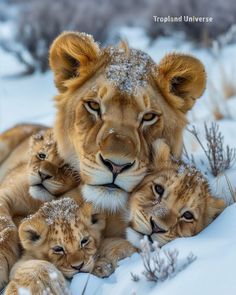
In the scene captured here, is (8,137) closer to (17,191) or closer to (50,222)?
(17,191)

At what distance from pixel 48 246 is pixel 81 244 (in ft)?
0.58

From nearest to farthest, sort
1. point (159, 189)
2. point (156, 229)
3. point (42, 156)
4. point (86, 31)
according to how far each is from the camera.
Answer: point (156, 229) < point (159, 189) < point (42, 156) < point (86, 31)

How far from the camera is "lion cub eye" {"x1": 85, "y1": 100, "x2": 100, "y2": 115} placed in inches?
135

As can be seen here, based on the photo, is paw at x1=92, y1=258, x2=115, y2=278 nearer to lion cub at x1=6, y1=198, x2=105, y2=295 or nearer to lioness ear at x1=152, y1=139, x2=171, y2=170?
lion cub at x1=6, y1=198, x2=105, y2=295

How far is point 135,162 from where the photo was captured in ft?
10.3

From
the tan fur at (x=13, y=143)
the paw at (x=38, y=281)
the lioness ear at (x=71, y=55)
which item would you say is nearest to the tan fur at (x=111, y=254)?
the paw at (x=38, y=281)

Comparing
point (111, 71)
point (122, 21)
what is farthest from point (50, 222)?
point (122, 21)

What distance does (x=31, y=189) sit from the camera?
364 centimetres

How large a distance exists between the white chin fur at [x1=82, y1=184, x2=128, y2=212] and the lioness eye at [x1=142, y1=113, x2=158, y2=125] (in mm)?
448

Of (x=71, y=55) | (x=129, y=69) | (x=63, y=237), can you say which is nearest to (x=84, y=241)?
(x=63, y=237)

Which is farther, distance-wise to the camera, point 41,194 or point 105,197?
point 41,194

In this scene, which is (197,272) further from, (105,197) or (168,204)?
(105,197)

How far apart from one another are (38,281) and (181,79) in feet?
4.99

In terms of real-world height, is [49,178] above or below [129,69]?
below
